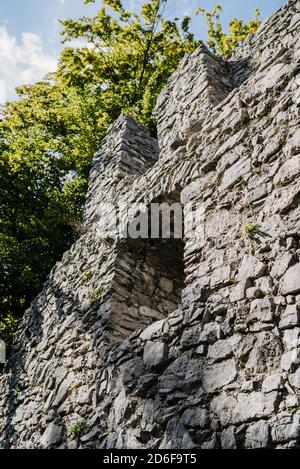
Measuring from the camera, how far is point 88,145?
12.0 meters

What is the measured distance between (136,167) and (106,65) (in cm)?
832

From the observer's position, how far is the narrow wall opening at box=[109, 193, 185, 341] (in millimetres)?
4422

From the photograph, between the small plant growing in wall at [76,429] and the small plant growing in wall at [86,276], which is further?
the small plant growing in wall at [86,276]

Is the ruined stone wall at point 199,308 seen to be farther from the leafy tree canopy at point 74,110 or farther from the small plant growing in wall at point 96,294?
the leafy tree canopy at point 74,110

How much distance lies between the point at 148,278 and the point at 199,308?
1.69 meters

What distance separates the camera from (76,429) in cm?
368

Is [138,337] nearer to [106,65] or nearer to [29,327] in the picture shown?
[29,327]

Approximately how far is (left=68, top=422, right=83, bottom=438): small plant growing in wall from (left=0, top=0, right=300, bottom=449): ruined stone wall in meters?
0.02

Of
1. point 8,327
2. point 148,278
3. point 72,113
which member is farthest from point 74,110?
point 148,278

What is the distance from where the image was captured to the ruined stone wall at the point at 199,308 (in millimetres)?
2549

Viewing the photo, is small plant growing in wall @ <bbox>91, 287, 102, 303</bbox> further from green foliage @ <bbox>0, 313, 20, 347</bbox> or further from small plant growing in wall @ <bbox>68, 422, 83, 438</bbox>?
green foliage @ <bbox>0, 313, 20, 347</bbox>

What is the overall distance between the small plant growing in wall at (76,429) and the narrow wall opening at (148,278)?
3.11 feet

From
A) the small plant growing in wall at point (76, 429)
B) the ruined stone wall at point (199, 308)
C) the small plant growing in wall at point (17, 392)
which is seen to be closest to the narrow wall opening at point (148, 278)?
the ruined stone wall at point (199, 308)
